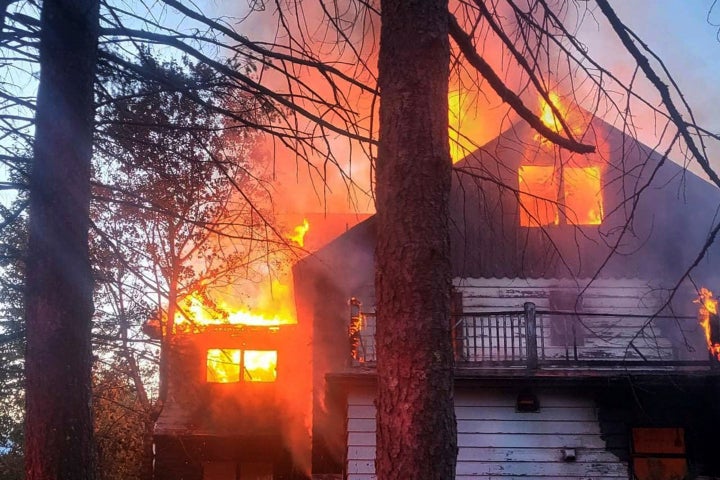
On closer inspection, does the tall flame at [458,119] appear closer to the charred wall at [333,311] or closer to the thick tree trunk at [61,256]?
the thick tree trunk at [61,256]

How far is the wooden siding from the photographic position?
11344 mm

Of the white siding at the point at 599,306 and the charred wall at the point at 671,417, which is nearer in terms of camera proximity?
the charred wall at the point at 671,417

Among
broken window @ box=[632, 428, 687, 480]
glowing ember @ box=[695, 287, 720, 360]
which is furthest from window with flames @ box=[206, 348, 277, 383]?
glowing ember @ box=[695, 287, 720, 360]

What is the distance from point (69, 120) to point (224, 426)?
17.1 metres

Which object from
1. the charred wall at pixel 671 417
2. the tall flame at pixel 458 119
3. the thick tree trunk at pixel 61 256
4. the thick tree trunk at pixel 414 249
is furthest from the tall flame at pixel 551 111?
the charred wall at pixel 671 417

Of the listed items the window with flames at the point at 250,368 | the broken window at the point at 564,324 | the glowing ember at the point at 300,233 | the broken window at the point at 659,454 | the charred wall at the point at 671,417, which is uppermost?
the glowing ember at the point at 300,233

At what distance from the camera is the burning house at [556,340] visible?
11375mm

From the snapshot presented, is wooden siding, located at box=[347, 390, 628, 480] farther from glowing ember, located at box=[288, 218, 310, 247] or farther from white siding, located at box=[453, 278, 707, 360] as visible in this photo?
glowing ember, located at box=[288, 218, 310, 247]

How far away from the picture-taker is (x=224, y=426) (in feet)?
64.4

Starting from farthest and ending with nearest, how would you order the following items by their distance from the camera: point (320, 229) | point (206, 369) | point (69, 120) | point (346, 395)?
1. point (320, 229)
2. point (206, 369)
3. point (346, 395)
4. point (69, 120)

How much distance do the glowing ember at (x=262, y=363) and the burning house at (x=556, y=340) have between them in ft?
15.8

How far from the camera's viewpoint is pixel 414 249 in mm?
2928

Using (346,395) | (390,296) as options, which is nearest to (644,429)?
(346,395)

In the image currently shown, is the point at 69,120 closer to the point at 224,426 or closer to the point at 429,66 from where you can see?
the point at 429,66
